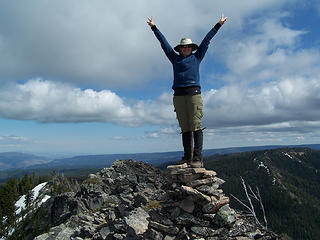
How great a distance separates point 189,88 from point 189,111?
1036 millimetres

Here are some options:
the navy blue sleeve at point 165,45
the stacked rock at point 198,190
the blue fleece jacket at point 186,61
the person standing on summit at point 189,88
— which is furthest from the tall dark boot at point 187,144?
the navy blue sleeve at point 165,45

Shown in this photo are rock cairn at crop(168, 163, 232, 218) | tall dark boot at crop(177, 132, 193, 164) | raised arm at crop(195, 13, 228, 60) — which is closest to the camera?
rock cairn at crop(168, 163, 232, 218)

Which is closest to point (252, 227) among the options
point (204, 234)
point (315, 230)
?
point (204, 234)

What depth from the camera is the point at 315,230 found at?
18850cm

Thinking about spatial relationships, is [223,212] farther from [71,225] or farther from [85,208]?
[85,208]

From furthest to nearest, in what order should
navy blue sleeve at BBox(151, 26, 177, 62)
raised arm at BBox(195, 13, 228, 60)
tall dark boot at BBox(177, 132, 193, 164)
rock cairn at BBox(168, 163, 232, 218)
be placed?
navy blue sleeve at BBox(151, 26, 177, 62)
tall dark boot at BBox(177, 132, 193, 164)
raised arm at BBox(195, 13, 228, 60)
rock cairn at BBox(168, 163, 232, 218)

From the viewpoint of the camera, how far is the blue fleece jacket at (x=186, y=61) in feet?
37.6

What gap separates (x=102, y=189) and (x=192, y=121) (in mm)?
29950

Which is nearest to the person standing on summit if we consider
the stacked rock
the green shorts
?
the green shorts

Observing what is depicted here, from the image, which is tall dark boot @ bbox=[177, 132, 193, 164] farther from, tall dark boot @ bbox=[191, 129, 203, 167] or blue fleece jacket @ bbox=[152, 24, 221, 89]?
blue fleece jacket @ bbox=[152, 24, 221, 89]

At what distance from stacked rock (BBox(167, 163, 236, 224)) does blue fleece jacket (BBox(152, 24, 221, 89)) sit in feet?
12.5

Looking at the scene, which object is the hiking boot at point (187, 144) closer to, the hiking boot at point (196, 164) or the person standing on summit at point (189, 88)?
the person standing on summit at point (189, 88)

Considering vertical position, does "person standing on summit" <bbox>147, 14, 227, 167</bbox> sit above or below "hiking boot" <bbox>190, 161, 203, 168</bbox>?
above

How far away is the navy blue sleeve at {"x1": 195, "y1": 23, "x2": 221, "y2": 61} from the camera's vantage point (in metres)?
11.5
